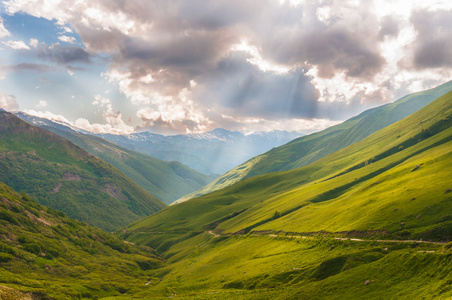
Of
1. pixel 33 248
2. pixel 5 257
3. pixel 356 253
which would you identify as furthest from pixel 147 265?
→ pixel 356 253

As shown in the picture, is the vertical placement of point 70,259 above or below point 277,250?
above

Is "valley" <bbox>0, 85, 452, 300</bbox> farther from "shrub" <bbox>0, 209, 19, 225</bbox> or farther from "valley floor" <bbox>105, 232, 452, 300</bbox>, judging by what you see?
"shrub" <bbox>0, 209, 19, 225</bbox>

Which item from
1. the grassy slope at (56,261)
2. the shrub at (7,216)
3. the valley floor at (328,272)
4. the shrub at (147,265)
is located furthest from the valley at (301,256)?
the shrub at (147,265)

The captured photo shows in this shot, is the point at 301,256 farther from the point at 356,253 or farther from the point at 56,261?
the point at 56,261

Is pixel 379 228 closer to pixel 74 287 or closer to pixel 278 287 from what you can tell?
pixel 278 287

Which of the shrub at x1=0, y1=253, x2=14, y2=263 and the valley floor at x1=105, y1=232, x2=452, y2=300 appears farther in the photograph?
the shrub at x1=0, y1=253, x2=14, y2=263

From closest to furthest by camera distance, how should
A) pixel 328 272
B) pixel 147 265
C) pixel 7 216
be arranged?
pixel 328 272, pixel 7 216, pixel 147 265

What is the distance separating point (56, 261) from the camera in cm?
9825

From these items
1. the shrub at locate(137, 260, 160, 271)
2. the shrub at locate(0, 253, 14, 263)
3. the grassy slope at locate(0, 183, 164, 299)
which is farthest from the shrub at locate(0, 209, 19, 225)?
the shrub at locate(137, 260, 160, 271)

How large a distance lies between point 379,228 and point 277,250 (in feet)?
103

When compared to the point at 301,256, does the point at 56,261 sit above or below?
above

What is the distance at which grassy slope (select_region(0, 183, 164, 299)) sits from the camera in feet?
230

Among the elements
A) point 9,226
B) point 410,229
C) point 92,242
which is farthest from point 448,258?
point 92,242

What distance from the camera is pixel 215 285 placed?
248ft
